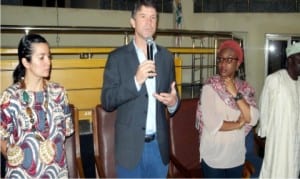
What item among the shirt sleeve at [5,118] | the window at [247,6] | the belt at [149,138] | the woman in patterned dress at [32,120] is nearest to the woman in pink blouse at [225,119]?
the belt at [149,138]

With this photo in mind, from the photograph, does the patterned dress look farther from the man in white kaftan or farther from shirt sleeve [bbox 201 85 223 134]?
the man in white kaftan

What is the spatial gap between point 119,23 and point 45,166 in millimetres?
5361

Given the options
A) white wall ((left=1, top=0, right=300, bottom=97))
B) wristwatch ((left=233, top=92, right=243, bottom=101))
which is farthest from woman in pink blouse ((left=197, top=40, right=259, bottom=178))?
white wall ((left=1, top=0, right=300, bottom=97))

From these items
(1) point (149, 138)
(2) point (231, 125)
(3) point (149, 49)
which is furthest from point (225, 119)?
(3) point (149, 49)

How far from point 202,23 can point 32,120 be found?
232 inches

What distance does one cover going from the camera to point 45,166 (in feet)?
6.05

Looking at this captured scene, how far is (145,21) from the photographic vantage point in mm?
1888

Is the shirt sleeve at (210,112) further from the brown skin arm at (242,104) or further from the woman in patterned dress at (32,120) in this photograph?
the woman in patterned dress at (32,120)

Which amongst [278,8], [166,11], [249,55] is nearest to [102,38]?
[166,11]

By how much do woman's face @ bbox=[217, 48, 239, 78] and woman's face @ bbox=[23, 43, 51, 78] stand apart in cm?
115

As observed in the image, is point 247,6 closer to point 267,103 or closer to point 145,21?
point 267,103

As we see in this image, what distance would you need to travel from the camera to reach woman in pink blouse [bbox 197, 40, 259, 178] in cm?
229

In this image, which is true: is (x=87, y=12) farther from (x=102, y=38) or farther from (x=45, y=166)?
(x=45, y=166)

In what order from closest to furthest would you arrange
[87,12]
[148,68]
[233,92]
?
[148,68], [233,92], [87,12]
